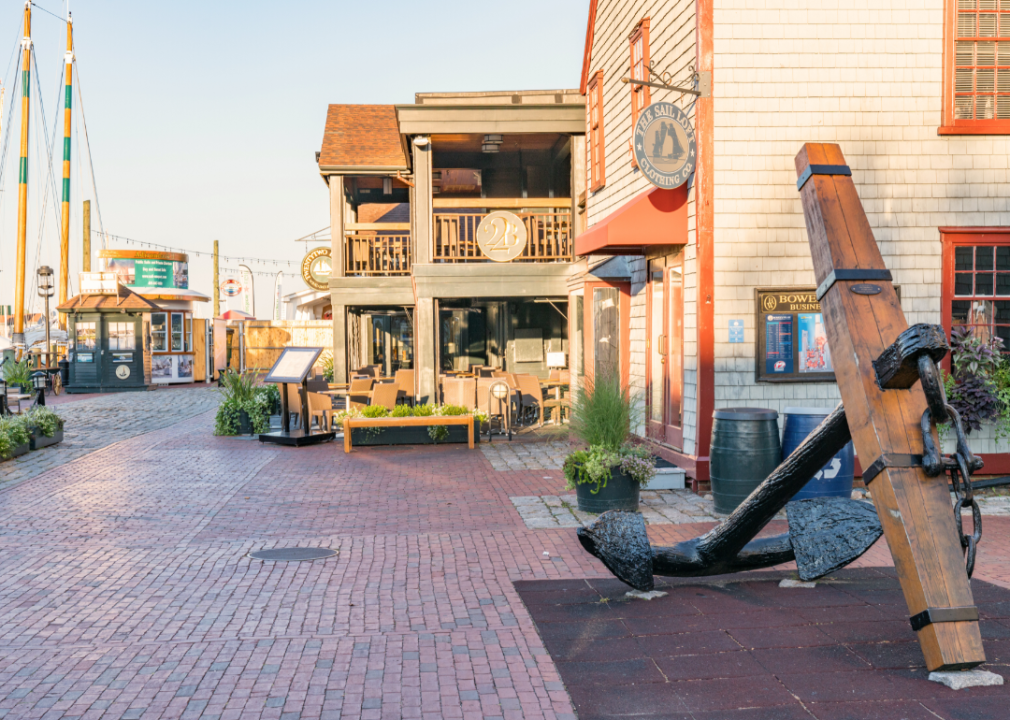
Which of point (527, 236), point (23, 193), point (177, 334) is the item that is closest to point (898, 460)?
point (527, 236)

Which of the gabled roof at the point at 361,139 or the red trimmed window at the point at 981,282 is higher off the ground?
the gabled roof at the point at 361,139

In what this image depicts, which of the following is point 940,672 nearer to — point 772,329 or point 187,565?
point 187,565

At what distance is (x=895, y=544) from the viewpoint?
3512 millimetres

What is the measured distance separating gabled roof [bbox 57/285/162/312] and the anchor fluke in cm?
2453

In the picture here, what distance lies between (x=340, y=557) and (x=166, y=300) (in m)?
25.7

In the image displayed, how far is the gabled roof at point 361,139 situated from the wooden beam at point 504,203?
4.91 ft

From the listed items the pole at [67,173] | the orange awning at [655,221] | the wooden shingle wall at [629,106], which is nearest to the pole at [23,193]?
the pole at [67,173]

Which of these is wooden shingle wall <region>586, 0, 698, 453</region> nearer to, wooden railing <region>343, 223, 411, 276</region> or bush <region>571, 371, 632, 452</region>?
bush <region>571, 371, 632, 452</region>

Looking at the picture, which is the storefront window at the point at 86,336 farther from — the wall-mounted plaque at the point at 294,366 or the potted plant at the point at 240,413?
the wall-mounted plaque at the point at 294,366

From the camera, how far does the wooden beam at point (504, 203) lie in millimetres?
16953

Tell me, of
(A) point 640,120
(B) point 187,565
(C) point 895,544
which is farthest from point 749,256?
(B) point 187,565

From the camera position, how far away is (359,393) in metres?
14.1

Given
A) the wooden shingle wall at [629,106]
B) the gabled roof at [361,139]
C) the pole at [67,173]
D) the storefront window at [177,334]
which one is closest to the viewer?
the wooden shingle wall at [629,106]

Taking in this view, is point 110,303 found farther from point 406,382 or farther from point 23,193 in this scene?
point 406,382
